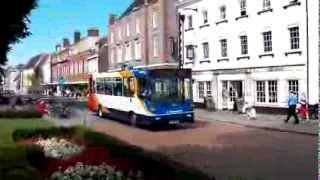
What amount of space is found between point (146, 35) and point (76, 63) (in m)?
45.9

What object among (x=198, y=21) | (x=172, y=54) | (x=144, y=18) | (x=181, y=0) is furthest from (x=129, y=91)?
(x=144, y=18)

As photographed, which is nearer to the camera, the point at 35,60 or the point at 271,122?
the point at 271,122

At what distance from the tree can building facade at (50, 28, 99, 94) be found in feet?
252

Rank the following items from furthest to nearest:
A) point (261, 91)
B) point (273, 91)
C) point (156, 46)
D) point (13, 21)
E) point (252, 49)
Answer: point (156, 46) < point (252, 49) < point (261, 91) < point (273, 91) < point (13, 21)

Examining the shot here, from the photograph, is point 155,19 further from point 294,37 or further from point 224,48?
point 294,37

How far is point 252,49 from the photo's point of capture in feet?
124

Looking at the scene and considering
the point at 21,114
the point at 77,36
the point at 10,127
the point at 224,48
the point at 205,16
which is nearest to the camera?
the point at 10,127

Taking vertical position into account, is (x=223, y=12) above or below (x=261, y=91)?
above

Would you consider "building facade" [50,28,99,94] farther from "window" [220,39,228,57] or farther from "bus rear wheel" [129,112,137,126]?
"bus rear wheel" [129,112,137,126]

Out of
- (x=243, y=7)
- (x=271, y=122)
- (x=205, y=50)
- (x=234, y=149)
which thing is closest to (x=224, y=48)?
(x=205, y=50)

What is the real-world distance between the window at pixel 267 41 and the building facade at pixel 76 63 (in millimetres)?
54189

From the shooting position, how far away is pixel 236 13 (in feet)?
131

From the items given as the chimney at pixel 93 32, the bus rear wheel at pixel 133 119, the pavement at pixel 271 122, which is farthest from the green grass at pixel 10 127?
the chimney at pixel 93 32

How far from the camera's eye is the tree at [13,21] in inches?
402
